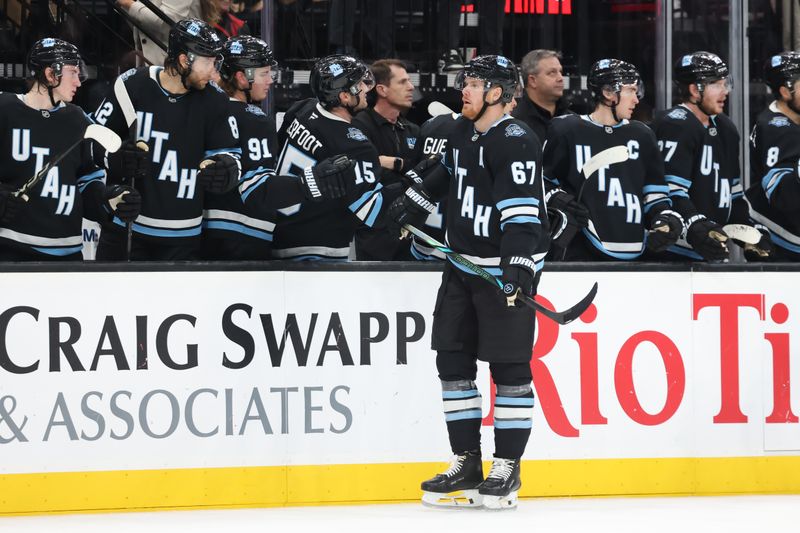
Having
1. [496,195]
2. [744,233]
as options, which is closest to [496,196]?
[496,195]

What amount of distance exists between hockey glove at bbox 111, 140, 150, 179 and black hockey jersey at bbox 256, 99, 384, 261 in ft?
1.10

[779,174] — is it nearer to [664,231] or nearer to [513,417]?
[664,231]

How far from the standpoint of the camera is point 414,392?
4520 millimetres

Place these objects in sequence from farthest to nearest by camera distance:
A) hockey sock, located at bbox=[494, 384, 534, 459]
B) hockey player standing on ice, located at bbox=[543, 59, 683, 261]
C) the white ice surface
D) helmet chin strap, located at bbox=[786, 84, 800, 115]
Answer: helmet chin strap, located at bbox=[786, 84, 800, 115] < hockey player standing on ice, located at bbox=[543, 59, 683, 261] < hockey sock, located at bbox=[494, 384, 534, 459] < the white ice surface

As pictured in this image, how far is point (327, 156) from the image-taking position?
15.2 ft

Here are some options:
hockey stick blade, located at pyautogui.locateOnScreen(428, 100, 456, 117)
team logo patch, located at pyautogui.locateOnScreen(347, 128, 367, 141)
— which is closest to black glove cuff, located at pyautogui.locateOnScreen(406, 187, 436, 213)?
team logo patch, located at pyautogui.locateOnScreen(347, 128, 367, 141)

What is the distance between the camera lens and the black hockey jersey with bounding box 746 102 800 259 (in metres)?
5.09

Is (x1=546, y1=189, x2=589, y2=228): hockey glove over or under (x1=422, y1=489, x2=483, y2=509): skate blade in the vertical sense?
over

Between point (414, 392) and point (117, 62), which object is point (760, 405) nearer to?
point (414, 392)

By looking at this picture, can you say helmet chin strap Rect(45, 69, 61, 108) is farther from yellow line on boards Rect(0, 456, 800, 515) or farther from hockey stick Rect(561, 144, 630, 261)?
hockey stick Rect(561, 144, 630, 261)

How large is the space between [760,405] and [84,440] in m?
2.22

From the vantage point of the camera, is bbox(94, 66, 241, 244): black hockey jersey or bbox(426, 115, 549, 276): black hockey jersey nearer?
bbox(426, 115, 549, 276): black hockey jersey

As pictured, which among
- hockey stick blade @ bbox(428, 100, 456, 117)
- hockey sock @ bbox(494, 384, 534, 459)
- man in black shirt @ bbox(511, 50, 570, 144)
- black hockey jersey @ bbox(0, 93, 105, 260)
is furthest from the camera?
man in black shirt @ bbox(511, 50, 570, 144)

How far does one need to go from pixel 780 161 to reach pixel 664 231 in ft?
2.13
